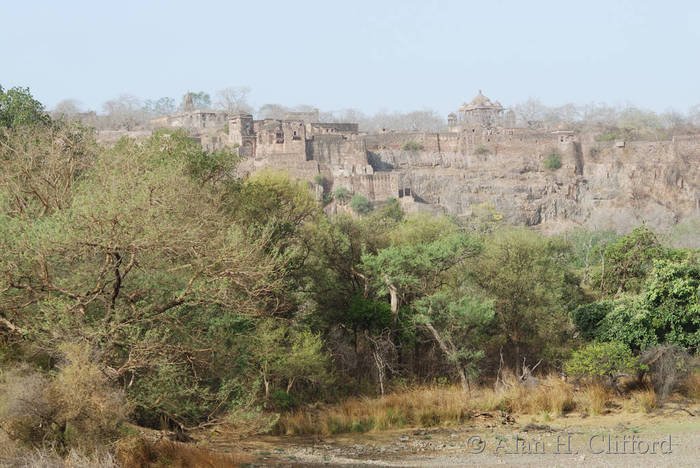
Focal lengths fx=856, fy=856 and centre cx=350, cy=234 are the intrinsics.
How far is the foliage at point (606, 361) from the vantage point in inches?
607

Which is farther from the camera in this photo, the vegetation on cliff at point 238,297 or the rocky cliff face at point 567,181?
the rocky cliff face at point 567,181

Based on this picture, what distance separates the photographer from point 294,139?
65625 mm

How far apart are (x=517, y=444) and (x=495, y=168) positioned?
60760 mm

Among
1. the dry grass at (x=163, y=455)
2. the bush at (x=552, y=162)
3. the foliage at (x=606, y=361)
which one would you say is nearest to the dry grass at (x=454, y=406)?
the foliage at (x=606, y=361)

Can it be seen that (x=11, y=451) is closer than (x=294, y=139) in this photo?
Yes

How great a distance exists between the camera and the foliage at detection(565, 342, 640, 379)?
15415mm

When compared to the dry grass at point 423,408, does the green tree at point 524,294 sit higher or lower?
higher

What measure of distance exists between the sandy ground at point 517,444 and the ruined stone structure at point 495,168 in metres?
45.1

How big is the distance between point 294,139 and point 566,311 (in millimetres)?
48856

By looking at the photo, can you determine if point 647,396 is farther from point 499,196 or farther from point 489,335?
point 499,196

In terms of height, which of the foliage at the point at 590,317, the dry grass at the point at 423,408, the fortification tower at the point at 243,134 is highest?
the fortification tower at the point at 243,134

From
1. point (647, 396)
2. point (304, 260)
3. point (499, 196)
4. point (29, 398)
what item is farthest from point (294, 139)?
point (29, 398)

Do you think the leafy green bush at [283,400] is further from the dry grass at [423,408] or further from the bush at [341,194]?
the bush at [341,194]

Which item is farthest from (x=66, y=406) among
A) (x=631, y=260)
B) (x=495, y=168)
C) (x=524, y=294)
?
(x=495, y=168)
